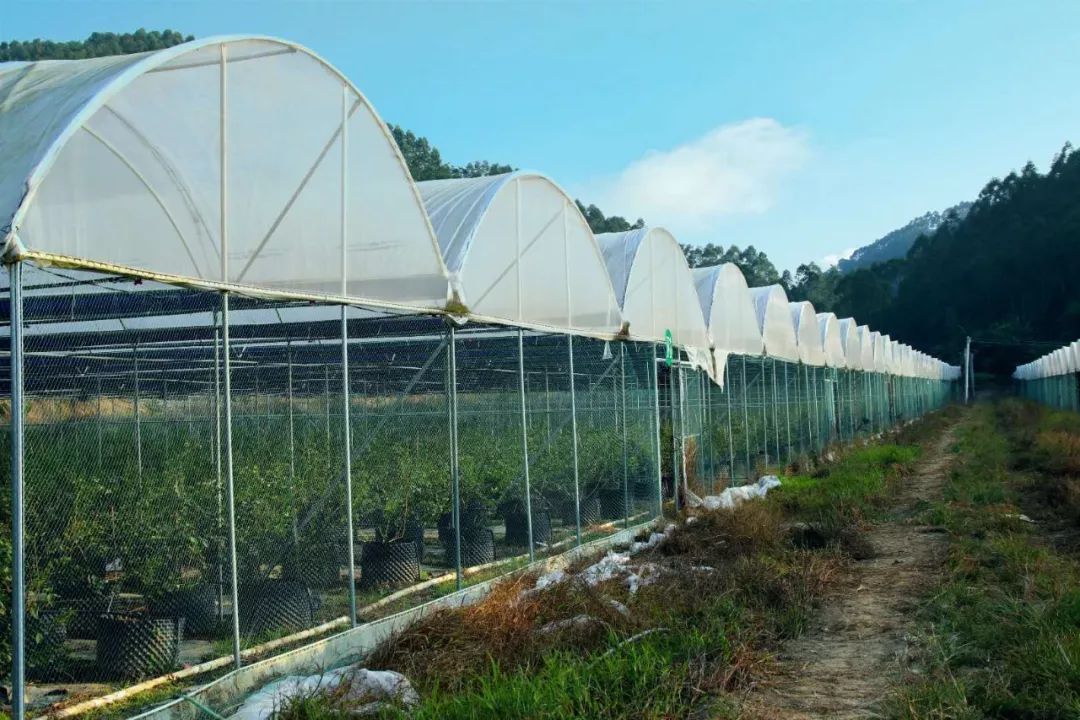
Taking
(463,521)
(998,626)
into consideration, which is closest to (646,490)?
(463,521)

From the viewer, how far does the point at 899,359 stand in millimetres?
45531

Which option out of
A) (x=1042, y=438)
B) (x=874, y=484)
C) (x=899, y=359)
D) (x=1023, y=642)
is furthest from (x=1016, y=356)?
(x=1023, y=642)

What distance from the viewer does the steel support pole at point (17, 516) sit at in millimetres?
4121

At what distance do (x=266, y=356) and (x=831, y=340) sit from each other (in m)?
17.7

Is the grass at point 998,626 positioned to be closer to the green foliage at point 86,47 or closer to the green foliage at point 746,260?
the green foliage at point 86,47

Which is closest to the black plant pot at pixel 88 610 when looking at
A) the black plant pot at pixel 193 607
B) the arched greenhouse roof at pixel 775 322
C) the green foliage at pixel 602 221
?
the black plant pot at pixel 193 607

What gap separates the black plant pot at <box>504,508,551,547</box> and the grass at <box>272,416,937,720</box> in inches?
50.0

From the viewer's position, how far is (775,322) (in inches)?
802

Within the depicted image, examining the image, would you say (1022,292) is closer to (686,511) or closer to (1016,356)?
(1016,356)

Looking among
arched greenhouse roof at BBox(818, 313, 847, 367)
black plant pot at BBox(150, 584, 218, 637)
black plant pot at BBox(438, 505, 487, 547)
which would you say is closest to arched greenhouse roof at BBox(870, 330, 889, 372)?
arched greenhouse roof at BBox(818, 313, 847, 367)

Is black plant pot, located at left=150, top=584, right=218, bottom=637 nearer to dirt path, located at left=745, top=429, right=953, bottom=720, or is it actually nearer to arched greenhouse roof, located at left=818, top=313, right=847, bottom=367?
dirt path, located at left=745, top=429, right=953, bottom=720

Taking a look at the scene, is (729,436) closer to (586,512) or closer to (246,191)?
(586,512)

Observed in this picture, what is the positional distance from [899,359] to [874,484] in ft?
107

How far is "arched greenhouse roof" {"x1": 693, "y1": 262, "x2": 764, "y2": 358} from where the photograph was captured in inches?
647
